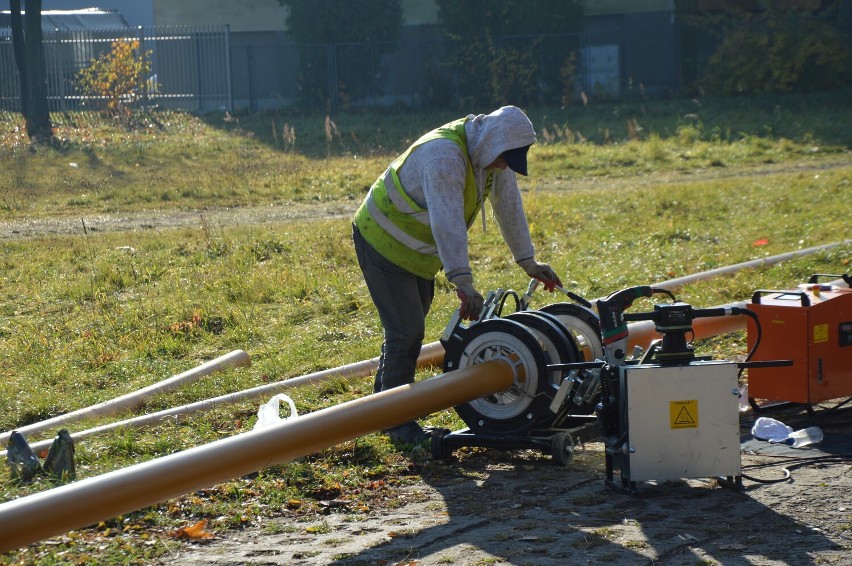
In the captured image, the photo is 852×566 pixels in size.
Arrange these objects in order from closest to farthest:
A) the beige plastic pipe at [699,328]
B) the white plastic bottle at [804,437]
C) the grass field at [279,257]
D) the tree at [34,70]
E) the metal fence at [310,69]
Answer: the grass field at [279,257]
the white plastic bottle at [804,437]
the beige plastic pipe at [699,328]
the tree at [34,70]
the metal fence at [310,69]

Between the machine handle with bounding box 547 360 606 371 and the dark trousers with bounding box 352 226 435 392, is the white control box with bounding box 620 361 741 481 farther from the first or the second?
the dark trousers with bounding box 352 226 435 392

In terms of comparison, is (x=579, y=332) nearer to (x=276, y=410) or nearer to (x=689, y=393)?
(x=689, y=393)

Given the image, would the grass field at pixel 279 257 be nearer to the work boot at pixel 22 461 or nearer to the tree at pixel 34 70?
the work boot at pixel 22 461

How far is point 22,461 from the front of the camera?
17.3 feet

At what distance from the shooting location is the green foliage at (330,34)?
29469 mm

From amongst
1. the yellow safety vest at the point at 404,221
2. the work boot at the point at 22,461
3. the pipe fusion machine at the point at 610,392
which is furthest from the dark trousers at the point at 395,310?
the work boot at the point at 22,461

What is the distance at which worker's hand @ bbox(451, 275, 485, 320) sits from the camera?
5.53 m

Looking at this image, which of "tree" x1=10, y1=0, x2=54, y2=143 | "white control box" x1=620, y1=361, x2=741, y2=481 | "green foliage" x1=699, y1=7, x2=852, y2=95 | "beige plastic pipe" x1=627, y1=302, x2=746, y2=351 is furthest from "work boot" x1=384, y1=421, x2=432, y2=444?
"green foliage" x1=699, y1=7, x2=852, y2=95

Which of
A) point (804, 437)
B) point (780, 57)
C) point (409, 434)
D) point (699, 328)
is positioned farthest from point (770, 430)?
point (780, 57)

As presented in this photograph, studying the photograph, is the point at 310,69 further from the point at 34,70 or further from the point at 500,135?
the point at 500,135

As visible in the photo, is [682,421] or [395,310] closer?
[682,421]

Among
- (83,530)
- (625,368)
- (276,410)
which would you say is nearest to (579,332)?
(625,368)

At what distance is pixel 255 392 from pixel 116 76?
74.3 ft

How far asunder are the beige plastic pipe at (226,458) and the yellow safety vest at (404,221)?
0.68m
